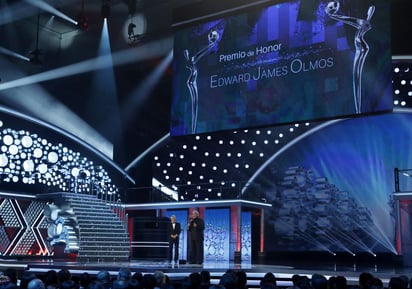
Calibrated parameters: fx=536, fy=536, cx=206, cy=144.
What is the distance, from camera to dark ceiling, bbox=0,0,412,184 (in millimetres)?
17844

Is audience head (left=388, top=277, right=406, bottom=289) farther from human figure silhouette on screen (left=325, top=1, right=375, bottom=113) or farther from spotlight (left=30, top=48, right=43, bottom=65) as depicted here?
spotlight (left=30, top=48, right=43, bottom=65)

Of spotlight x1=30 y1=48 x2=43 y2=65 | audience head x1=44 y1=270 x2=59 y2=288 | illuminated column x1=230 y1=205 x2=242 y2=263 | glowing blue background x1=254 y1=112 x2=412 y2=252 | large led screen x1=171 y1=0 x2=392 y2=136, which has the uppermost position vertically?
spotlight x1=30 y1=48 x2=43 y2=65

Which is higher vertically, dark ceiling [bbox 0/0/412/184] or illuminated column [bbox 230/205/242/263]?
dark ceiling [bbox 0/0/412/184]

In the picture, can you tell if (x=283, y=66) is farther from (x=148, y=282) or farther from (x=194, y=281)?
(x=148, y=282)

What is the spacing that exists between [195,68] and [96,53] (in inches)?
269

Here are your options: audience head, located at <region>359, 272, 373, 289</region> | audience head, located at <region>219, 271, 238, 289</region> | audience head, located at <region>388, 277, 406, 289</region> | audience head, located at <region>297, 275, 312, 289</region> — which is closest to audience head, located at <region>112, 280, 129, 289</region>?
audience head, located at <region>219, 271, 238, 289</region>

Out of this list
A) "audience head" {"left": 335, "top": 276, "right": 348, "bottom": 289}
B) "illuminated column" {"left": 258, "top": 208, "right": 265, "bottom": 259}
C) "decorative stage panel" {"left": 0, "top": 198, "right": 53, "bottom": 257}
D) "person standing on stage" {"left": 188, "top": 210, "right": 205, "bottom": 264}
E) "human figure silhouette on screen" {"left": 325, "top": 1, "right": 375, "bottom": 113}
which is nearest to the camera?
"audience head" {"left": 335, "top": 276, "right": 348, "bottom": 289}

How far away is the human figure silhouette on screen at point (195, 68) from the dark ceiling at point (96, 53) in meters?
1.24

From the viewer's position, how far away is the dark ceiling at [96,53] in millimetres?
17844

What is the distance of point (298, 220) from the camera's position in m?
18.5

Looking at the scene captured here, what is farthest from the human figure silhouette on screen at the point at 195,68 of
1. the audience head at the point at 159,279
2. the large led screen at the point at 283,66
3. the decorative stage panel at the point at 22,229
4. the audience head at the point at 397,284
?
the audience head at the point at 397,284

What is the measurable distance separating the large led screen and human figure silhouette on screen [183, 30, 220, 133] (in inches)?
1.1

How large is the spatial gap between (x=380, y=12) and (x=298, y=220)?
327 inches

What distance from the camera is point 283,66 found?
13.6 m
